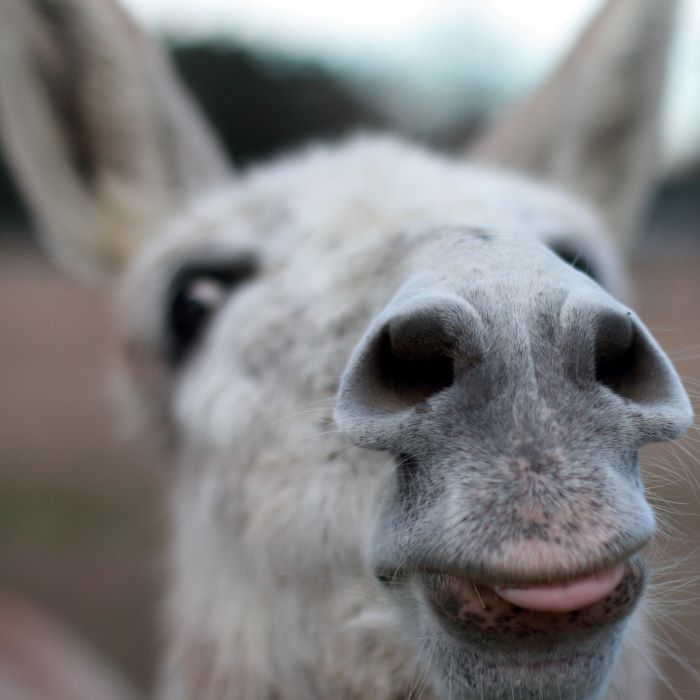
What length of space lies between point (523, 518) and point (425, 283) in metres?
0.38

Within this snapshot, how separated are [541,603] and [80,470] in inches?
363

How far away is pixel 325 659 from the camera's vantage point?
63.9 inches

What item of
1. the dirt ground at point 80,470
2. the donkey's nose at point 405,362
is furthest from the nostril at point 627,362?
the dirt ground at point 80,470

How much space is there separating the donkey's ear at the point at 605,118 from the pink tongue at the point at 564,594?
7.39 feet

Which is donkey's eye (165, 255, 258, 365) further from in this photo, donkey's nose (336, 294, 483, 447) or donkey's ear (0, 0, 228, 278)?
donkey's nose (336, 294, 483, 447)

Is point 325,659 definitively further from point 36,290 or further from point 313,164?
point 36,290

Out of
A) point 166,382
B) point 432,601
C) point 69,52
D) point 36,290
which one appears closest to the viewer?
point 432,601

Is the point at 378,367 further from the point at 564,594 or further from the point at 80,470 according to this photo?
the point at 80,470

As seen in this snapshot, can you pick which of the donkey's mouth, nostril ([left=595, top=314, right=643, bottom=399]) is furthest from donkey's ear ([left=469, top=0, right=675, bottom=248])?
the donkey's mouth

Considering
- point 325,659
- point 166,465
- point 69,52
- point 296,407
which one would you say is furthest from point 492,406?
point 69,52

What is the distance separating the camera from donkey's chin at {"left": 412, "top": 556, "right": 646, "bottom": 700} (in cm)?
103

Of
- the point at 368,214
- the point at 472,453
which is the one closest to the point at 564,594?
the point at 472,453

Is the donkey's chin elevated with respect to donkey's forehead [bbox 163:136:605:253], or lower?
lower

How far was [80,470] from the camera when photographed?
371 inches
